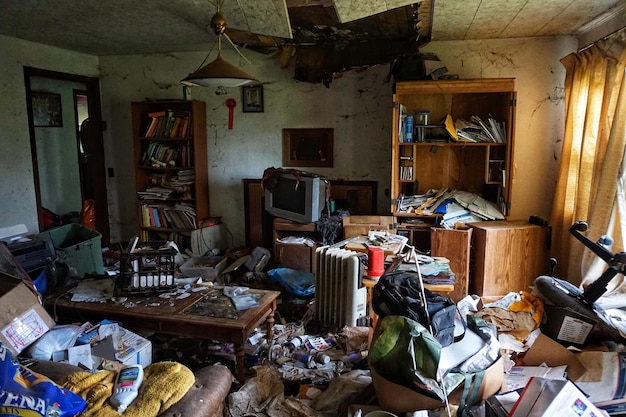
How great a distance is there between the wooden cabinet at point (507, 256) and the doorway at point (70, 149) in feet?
13.4

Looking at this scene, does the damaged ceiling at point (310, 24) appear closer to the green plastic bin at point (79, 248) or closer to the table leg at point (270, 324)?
the green plastic bin at point (79, 248)

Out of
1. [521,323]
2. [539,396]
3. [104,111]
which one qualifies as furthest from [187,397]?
[104,111]

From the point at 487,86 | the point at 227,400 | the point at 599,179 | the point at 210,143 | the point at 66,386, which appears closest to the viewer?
the point at 66,386

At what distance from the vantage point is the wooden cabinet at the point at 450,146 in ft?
11.5

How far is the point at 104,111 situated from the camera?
16.1 feet

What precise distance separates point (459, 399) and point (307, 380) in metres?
0.88

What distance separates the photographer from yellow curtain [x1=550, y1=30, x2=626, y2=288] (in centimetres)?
278

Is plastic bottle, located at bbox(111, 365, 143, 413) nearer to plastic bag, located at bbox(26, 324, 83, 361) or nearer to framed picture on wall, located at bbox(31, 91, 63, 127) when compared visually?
plastic bag, located at bbox(26, 324, 83, 361)

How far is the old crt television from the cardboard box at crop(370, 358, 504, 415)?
2116 mm

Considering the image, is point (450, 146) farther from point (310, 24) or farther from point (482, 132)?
point (310, 24)

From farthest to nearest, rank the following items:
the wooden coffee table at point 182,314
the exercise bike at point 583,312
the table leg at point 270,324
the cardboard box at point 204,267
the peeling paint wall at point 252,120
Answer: the peeling paint wall at point 252,120 < the cardboard box at point 204,267 < the table leg at point 270,324 < the wooden coffee table at point 182,314 < the exercise bike at point 583,312

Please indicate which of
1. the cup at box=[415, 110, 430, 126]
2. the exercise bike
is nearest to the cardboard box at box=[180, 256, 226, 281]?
the cup at box=[415, 110, 430, 126]

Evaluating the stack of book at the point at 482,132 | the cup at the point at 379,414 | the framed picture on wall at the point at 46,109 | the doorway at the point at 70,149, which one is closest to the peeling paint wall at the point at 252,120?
the doorway at the point at 70,149

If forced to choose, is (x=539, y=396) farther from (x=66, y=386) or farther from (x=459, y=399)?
(x=66, y=386)
